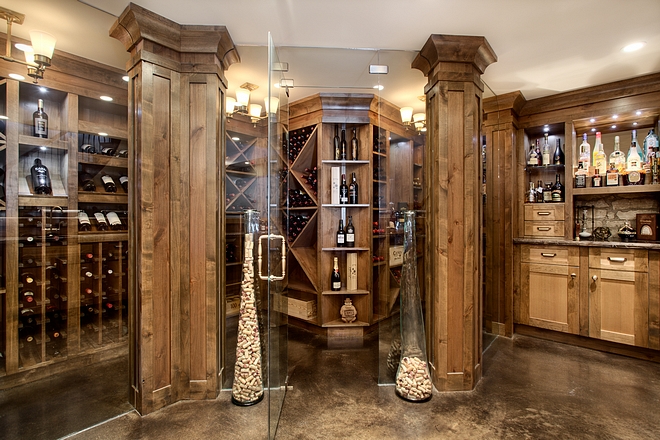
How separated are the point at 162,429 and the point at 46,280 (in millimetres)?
1096

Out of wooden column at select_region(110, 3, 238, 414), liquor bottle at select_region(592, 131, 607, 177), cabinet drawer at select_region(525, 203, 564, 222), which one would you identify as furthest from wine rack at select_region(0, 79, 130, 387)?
liquor bottle at select_region(592, 131, 607, 177)

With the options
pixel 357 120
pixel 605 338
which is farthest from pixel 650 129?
pixel 357 120

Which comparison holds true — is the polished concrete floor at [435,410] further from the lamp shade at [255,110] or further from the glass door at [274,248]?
the lamp shade at [255,110]

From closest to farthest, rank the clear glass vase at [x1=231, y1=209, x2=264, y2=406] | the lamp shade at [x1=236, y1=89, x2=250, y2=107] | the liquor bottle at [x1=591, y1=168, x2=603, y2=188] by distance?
the clear glass vase at [x1=231, y1=209, x2=264, y2=406], the lamp shade at [x1=236, y1=89, x2=250, y2=107], the liquor bottle at [x1=591, y1=168, x2=603, y2=188]

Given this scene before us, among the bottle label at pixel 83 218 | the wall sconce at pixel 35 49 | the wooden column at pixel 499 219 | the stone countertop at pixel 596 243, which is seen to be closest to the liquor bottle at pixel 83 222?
the bottle label at pixel 83 218

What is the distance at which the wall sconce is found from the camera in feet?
5.69

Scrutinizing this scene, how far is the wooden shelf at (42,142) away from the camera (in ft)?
5.95

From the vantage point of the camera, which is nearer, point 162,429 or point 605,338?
point 162,429

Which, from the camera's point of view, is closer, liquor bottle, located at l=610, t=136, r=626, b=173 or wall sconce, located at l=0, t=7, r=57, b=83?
wall sconce, located at l=0, t=7, r=57, b=83

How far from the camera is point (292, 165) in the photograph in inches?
130

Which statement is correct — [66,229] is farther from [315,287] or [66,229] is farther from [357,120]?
[357,120]

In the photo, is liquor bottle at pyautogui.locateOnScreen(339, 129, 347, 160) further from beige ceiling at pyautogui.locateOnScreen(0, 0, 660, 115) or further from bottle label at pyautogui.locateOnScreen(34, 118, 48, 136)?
bottle label at pyautogui.locateOnScreen(34, 118, 48, 136)

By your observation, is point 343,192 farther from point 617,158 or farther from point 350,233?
point 617,158

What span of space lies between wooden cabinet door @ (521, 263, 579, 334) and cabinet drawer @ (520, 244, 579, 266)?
39mm
